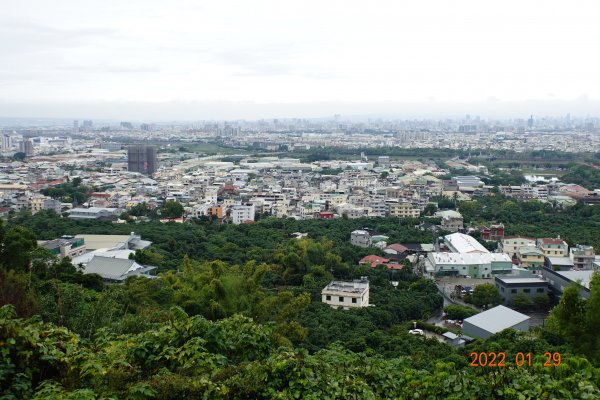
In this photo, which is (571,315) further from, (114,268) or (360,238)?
(360,238)

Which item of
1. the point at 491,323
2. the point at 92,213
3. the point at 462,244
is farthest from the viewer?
the point at 92,213

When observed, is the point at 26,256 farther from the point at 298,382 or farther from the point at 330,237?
the point at 330,237

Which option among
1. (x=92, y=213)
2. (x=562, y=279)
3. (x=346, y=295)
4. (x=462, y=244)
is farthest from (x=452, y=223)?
(x=92, y=213)

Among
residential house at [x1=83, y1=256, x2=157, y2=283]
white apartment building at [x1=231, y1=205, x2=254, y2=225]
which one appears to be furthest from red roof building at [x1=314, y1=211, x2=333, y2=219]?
residential house at [x1=83, y1=256, x2=157, y2=283]

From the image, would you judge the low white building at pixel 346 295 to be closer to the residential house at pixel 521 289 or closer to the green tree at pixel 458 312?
the green tree at pixel 458 312

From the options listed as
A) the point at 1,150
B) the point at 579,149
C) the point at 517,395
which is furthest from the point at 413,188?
the point at 1,150

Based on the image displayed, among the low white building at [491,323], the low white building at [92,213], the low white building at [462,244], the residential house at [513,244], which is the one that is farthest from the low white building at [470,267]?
the low white building at [92,213]
